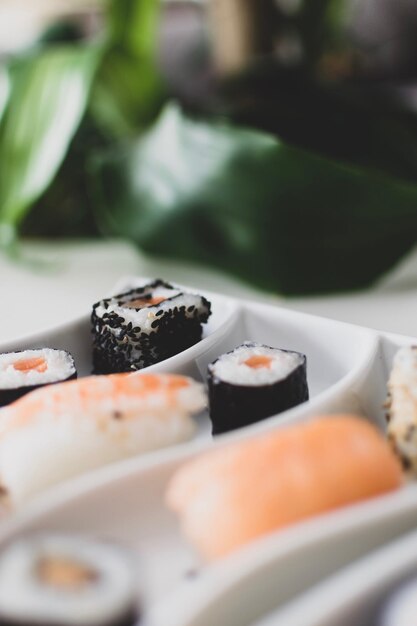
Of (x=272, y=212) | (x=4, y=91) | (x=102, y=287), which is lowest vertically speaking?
(x=102, y=287)

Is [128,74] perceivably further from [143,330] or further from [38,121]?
[143,330]

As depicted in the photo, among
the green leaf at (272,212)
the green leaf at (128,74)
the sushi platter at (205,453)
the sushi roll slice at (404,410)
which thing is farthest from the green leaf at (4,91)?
the sushi roll slice at (404,410)

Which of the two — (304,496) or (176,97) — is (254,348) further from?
(176,97)

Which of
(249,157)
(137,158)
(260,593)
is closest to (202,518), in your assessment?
(260,593)

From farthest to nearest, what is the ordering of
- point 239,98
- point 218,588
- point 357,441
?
1. point 239,98
2. point 357,441
3. point 218,588

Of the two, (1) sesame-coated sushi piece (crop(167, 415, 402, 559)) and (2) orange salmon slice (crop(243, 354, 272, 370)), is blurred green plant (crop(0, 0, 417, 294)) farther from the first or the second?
(1) sesame-coated sushi piece (crop(167, 415, 402, 559))

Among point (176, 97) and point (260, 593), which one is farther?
point (176, 97)

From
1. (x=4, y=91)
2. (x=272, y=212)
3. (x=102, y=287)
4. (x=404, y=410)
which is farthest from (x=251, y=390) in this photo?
(x=4, y=91)
